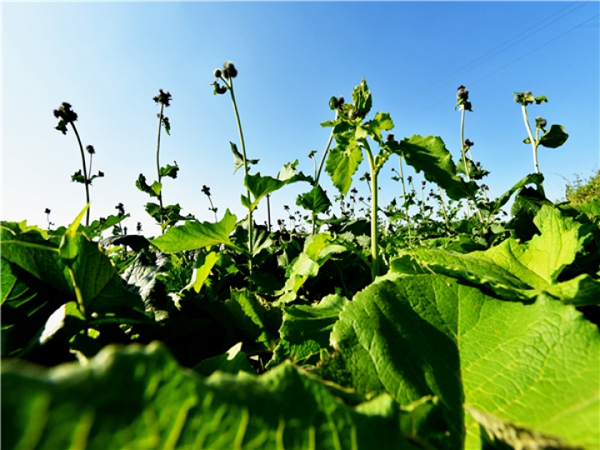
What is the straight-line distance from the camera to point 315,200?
7.98 ft

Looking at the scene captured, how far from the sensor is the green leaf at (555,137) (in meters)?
2.38

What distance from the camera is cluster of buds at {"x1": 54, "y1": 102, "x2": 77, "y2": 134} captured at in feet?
14.2

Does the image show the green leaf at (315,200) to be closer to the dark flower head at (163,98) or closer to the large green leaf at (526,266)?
the large green leaf at (526,266)

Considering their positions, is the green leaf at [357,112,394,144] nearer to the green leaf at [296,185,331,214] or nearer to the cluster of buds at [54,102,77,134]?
the green leaf at [296,185,331,214]

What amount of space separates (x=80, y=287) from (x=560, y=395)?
923 mm

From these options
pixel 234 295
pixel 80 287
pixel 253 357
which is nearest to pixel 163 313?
pixel 234 295

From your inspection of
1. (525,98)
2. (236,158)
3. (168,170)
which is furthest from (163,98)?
(525,98)

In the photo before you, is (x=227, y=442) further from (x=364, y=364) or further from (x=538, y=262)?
(x=538, y=262)

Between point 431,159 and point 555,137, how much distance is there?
1651 mm

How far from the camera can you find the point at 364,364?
70cm

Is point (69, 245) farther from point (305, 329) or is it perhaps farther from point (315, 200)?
point (315, 200)

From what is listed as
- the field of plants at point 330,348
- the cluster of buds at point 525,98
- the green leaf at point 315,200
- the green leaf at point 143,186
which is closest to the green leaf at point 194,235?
the field of plants at point 330,348

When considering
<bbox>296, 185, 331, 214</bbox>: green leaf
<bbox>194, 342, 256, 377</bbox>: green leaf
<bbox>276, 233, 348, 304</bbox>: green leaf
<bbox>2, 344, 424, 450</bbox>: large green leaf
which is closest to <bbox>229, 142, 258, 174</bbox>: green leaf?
<bbox>296, 185, 331, 214</bbox>: green leaf

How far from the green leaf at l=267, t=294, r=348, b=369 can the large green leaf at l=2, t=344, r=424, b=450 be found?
2.01 feet
